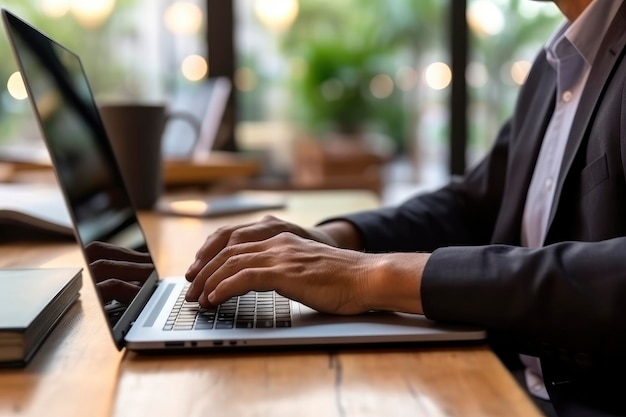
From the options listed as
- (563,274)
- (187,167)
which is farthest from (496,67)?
(563,274)

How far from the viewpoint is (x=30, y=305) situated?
0.69 metres

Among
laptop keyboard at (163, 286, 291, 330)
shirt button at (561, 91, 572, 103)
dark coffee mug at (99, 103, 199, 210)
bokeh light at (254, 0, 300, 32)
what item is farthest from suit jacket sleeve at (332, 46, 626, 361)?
bokeh light at (254, 0, 300, 32)

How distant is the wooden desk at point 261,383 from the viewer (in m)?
0.53

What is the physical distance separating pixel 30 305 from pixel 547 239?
63 centimetres

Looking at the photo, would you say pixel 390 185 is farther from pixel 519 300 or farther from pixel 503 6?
pixel 519 300

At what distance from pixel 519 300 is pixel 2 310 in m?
0.48

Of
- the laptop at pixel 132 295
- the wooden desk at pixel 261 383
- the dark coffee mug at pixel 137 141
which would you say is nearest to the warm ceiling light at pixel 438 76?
the dark coffee mug at pixel 137 141

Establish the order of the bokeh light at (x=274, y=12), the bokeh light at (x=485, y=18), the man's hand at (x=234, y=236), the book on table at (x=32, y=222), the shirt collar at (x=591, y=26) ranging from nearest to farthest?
1. the man's hand at (x=234, y=236)
2. the shirt collar at (x=591, y=26)
3. the book on table at (x=32, y=222)
4. the bokeh light at (x=485, y=18)
5. the bokeh light at (x=274, y=12)

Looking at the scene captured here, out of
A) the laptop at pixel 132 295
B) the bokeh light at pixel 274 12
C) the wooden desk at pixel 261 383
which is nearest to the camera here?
the wooden desk at pixel 261 383

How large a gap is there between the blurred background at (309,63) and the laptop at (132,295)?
2.86 meters

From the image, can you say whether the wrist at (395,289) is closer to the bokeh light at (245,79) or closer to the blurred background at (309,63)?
the blurred background at (309,63)

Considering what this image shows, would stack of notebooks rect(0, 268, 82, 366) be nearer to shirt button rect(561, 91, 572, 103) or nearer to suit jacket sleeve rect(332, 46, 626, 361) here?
suit jacket sleeve rect(332, 46, 626, 361)

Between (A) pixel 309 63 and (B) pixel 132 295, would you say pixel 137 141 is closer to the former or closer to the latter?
(B) pixel 132 295

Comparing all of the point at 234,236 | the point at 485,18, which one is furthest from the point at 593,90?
the point at 485,18
